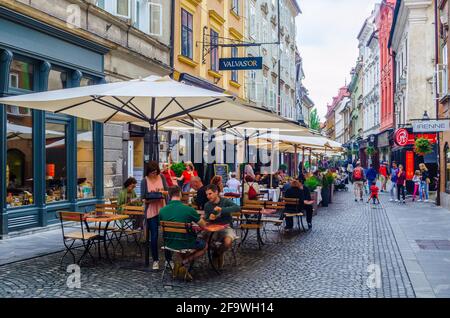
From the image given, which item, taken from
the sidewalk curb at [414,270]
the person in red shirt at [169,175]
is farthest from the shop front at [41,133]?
the sidewalk curb at [414,270]

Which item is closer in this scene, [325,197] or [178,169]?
[178,169]

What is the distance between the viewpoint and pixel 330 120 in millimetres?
128250

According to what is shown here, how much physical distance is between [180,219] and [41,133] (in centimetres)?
619

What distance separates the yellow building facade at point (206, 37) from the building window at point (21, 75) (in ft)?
28.1

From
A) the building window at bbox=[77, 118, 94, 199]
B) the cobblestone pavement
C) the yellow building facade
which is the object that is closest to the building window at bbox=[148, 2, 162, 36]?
the yellow building facade

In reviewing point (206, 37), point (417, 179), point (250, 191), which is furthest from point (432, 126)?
point (206, 37)

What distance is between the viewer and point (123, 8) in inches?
653

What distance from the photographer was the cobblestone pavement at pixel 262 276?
7070 millimetres

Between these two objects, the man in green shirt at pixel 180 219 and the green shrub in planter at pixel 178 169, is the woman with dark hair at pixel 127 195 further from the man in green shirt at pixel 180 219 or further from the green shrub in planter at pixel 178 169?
the green shrub in planter at pixel 178 169

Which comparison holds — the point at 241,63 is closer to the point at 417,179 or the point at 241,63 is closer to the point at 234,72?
the point at 234,72

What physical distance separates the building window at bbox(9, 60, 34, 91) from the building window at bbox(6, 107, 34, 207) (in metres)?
0.55

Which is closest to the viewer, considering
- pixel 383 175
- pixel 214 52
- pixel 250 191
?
pixel 250 191
